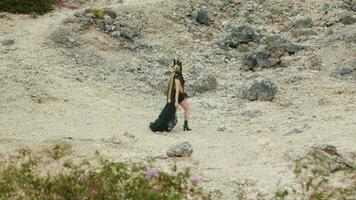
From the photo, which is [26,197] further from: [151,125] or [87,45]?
[87,45]

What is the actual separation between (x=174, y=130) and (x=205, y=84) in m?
4.85

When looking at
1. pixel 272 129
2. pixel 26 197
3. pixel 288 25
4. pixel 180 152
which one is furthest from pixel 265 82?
pixel 26 197

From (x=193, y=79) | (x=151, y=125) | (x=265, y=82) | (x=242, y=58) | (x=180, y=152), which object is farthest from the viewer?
(x=242, y=58)

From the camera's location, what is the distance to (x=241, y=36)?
2689 cm

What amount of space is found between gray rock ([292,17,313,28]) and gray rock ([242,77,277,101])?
29.7 ft

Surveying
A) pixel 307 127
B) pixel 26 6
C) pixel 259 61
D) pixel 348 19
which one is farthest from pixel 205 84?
pixel 26 6

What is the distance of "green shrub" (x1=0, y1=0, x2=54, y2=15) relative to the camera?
1083 inches

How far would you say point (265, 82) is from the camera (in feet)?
66.6

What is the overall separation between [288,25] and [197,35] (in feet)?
14.4

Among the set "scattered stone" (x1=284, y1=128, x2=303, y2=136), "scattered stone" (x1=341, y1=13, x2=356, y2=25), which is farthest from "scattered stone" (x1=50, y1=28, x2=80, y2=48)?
"scattered stone" (x1=341, y1=13, x2=356, y2=25)

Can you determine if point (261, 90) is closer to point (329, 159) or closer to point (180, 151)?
point (180, 151)

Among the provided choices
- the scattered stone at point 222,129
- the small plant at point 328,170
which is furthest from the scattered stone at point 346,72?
the small plant at point 328,170

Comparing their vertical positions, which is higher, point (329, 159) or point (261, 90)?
point (261, 90)

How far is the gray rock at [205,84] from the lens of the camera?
21578mm
